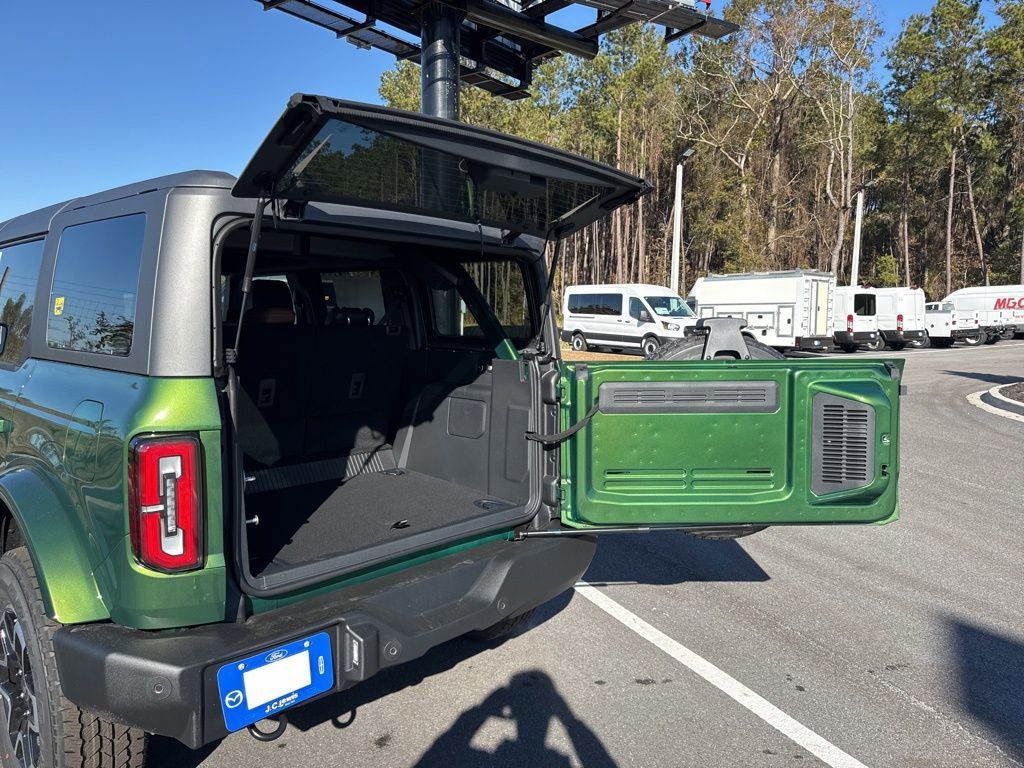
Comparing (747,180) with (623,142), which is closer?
(623,142)

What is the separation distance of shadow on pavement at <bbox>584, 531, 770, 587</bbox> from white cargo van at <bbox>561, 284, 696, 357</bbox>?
16.7m

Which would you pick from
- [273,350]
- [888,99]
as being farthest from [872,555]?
[888,99]

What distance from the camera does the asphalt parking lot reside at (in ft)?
9.82

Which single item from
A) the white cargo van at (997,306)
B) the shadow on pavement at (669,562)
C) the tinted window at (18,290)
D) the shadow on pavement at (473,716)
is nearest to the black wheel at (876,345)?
the white cargo van at (997,306)

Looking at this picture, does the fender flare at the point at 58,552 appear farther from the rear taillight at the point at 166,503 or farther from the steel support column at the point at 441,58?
the steel support column at the point at 441,58

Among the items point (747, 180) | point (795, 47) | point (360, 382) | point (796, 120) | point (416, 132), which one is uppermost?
point (795, 47)

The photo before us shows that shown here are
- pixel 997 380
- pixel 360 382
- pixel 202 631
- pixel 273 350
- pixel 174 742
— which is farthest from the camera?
pixel 997 380

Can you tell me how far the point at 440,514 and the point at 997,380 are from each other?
16956 mm

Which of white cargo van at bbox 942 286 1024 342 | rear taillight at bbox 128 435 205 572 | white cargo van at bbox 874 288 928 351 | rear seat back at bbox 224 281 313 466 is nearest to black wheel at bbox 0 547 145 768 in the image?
rear taillight at bbox 128 435 205 572

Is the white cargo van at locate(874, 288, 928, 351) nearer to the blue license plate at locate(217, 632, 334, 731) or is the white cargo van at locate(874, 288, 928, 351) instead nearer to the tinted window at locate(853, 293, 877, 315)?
the tinted window at locate(853, 293, 877, 315)

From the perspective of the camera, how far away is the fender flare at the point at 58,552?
2.31 meters

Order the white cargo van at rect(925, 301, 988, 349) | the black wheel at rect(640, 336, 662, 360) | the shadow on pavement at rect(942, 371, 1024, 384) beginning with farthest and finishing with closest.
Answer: the white cargo van at rect(925, 301, 988, 349) < the black wheel at rect(640, 336, 662, 360) < the shadow on pavement at rect(942, 371, 1024, 384)

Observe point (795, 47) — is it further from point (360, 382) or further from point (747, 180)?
point (360, 382)

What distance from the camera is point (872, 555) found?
533 centimetres
